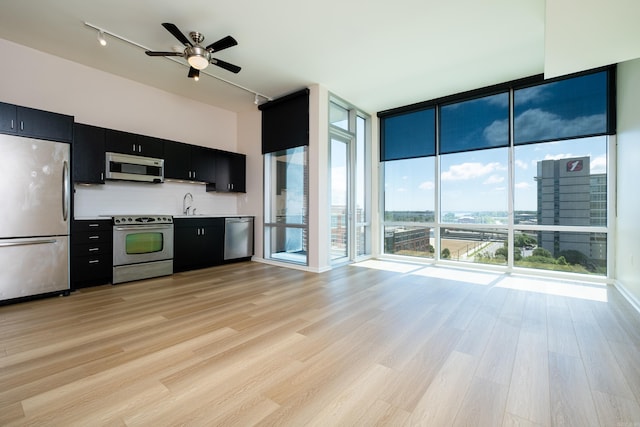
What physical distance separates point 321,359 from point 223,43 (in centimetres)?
329

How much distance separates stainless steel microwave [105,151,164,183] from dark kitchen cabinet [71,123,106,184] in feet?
0.30

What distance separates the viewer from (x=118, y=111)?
445cm

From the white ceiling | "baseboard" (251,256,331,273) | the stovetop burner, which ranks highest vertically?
the white ceiling

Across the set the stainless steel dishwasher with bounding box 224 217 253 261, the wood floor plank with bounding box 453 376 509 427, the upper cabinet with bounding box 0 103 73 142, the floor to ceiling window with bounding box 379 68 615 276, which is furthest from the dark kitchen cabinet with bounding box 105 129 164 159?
the wood floor plank with bounding box 453 376 509 427

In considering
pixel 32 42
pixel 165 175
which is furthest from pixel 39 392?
pixel 32 42

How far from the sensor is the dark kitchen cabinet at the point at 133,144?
13.4 feet

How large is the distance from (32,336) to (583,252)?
6.45 metres

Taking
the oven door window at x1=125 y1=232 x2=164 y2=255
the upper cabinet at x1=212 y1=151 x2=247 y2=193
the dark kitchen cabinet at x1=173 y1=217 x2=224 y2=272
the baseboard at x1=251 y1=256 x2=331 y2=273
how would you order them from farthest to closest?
the upper cabinet at x1=212 y1=151 x2=247 y2=193, the baseboard at x1=251 y1=256 x2=331 y2=273, the dark kitchen cabinet at x1=173 y1=217 x2=224 y2=272, the oven door window at x1=125 y1=232 x2=164 y2=255

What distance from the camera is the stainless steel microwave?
4062 mm

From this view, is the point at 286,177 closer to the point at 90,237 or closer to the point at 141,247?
the point at 141,247

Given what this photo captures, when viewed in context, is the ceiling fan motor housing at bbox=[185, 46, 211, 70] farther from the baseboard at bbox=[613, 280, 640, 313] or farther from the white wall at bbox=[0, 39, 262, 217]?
the baseboard at bbox=[613, 280, 640, 313]

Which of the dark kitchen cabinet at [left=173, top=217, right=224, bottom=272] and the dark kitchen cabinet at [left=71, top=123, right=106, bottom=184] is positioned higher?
the dark kitchen cabinet at [left=71, top=123, right=106, bottom=184]

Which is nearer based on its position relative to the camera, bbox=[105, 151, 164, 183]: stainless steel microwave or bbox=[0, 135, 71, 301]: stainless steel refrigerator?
bbox=[0, 135, 71, 301]: stainless steel refrigerator

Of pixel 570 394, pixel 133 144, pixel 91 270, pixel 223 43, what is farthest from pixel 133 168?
pixel 570 394
